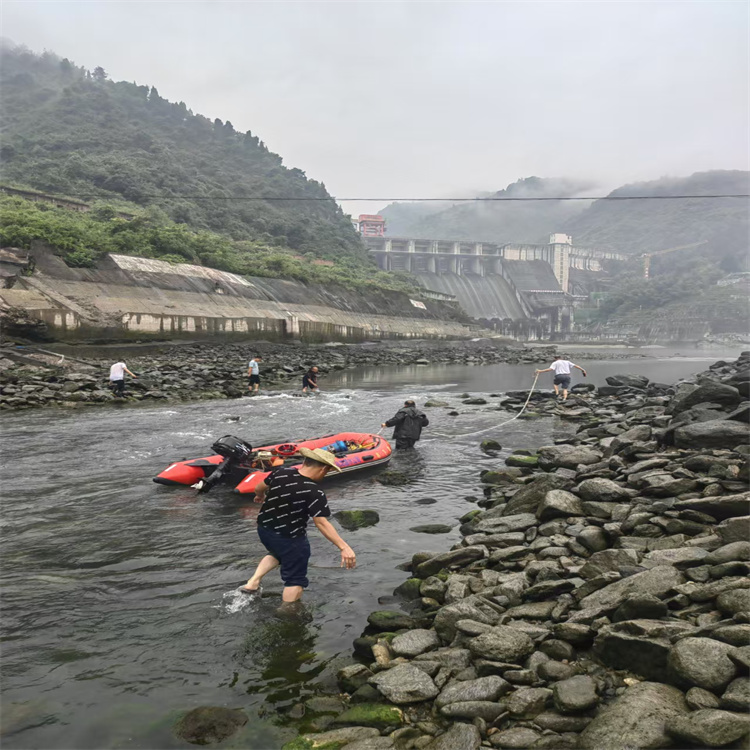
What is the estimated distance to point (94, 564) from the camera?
295 inches

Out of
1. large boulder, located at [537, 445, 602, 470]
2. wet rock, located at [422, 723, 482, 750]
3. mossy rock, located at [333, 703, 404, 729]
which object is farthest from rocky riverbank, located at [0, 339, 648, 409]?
wet rock, located at [422, 723, 482, 750]

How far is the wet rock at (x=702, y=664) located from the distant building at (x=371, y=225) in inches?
5765

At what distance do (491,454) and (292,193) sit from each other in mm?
129509

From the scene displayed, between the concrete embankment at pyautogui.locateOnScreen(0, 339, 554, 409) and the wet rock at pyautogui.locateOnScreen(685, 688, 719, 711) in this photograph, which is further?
the concrete embankment at pyautogui.locateOnScreen(0, 339, 554, 409)

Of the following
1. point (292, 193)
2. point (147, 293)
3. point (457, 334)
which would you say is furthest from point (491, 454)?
point (292, 193)

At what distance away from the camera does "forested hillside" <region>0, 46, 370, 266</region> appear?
259 feet

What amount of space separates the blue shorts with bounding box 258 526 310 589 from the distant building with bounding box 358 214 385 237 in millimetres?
143890

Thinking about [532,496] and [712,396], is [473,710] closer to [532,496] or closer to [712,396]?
[532,496]

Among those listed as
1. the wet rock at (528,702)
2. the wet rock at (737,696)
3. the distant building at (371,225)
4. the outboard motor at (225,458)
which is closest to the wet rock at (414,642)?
the wet rock at (528,702)

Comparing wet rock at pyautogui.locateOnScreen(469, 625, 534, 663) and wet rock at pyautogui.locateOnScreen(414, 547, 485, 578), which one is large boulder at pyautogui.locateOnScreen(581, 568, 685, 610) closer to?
wet rock at pyautogui.locateOnScreen(469, 625, 534, 663)

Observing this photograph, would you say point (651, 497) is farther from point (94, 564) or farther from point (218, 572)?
point (94, 564)

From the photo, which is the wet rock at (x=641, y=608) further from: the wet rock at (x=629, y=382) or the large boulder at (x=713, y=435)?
the wet rock at (x=629, y=382)

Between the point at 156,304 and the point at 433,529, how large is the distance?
34906mm

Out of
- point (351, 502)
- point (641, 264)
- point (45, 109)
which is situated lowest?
point (351, 502)
